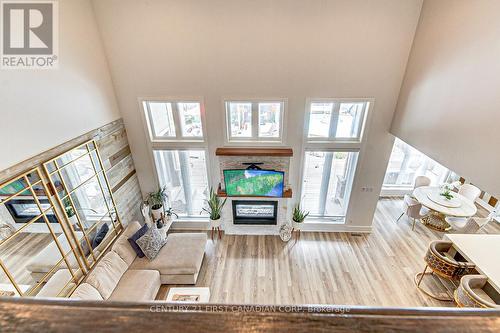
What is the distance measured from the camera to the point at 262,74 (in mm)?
4371

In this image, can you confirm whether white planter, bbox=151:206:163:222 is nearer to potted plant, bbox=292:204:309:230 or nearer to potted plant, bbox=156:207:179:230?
potted plant, bbox=156:207:179:230

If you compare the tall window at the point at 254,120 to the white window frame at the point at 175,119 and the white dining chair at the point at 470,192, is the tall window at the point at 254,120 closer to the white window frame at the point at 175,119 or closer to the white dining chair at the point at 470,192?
the white window frame at the point at 175,119

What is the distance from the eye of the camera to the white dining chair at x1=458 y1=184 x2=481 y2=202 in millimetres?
Result: 5883

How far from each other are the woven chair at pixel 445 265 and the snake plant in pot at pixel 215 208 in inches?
161

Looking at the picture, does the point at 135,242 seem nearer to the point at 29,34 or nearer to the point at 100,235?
the point at 100,235

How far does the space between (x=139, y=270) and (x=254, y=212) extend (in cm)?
261

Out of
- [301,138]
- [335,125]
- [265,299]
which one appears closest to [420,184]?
[335,125]

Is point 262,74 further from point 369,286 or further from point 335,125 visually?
point 369,286

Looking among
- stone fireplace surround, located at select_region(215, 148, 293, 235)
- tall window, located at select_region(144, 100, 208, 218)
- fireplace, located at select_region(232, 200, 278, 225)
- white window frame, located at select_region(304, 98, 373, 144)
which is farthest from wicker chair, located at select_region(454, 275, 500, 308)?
tall window, located at select_region(144, 100, 208, 218)

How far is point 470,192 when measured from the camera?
600 centimetres

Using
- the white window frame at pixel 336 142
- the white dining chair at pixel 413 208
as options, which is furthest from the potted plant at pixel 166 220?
the white dining chair at pixel 413 208

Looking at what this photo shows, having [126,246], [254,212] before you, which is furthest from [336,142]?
[126,246]

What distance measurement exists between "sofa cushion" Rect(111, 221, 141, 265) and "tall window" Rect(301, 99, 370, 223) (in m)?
3.72

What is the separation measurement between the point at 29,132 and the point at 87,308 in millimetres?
3757
